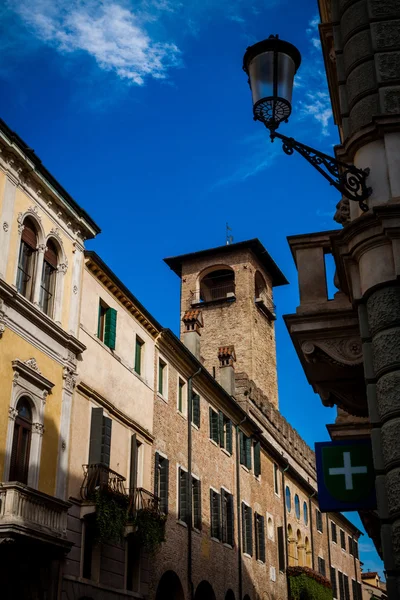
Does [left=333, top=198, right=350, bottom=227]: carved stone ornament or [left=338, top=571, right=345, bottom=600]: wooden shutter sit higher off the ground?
[left=338, top=571, right=345, bottom=600]: wooden shutter

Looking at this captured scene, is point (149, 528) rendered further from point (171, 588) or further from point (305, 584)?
point (305, 584)

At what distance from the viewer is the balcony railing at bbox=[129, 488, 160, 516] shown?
19.9 metres

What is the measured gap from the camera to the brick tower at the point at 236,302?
4928 centimetres

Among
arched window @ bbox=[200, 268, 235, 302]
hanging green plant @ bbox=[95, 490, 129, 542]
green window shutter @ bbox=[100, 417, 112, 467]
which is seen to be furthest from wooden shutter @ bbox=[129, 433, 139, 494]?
arched window @ bbox=[200, 268, 235, 302]

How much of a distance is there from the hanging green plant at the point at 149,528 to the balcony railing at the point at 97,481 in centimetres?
101

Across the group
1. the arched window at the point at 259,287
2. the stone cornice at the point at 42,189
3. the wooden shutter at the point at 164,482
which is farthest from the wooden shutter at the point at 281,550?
the arched window at the point at 259,287

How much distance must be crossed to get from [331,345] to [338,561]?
42.9 m

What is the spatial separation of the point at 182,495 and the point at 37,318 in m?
9.80

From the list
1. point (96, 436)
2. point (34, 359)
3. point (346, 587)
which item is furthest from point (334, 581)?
point (34, 359)

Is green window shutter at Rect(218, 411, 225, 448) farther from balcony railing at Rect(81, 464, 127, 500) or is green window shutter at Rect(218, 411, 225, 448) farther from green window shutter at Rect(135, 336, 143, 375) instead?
balcony railing at Rect(81, 464, 127, 500)

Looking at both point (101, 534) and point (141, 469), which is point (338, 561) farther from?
point (101, 534)

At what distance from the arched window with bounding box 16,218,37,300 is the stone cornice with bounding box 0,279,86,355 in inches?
19.8

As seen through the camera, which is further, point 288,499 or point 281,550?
point 288,499

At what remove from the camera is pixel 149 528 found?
20.1 m
